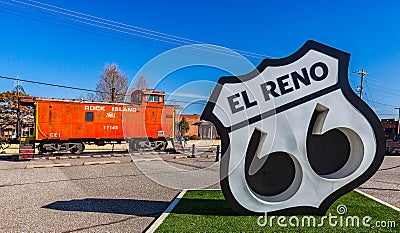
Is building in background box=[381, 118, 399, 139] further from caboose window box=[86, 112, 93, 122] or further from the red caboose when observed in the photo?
caboose window box=[86, 112, 93, 122]

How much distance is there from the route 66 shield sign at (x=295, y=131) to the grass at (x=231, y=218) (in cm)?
36

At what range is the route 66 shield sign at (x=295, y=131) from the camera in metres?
5.11

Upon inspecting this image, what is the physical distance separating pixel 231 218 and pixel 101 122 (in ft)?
45.6

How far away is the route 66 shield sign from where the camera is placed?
16.8 feet

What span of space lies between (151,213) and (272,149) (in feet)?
9.33

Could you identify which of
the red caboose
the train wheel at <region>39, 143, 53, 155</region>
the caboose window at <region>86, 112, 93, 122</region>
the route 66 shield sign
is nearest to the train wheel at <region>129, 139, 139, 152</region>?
the red caboose

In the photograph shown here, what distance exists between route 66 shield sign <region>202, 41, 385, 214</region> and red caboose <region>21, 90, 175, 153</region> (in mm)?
13745

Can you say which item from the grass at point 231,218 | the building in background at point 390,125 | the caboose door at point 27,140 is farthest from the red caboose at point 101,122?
the building in background at point 390,125

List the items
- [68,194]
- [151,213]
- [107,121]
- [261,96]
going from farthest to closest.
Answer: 1. [107,121]
2. [68,194]
3. [151,213]
4. [261,96]

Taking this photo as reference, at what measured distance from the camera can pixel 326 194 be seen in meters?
5.57

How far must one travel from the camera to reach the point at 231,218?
17.8ft

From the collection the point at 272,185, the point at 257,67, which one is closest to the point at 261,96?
the point at 257,67

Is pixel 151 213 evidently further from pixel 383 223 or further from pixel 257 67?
pixel 383 223

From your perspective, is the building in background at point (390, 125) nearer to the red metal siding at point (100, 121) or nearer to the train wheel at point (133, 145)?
the red metal siding at point (100, 121)
